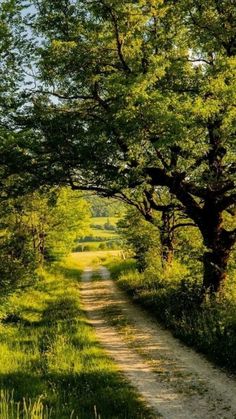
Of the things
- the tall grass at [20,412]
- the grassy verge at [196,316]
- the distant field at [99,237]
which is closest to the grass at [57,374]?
the tall grass at [20,412]

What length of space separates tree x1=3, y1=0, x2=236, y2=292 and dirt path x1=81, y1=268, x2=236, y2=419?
3.63 meters

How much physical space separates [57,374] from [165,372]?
2.95 metres

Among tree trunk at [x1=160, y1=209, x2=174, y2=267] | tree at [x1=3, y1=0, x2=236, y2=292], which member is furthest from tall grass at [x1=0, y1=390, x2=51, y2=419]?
tree trunk at [x1=160, y1=209, x2=174, y2=267]

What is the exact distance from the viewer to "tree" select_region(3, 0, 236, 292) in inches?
523

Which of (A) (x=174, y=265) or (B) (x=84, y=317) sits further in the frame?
(A) (x=174, y=265)

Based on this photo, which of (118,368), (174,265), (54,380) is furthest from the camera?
(174,265)

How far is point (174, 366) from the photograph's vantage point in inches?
480

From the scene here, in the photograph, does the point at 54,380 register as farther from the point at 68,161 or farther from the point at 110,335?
the point at 68,161

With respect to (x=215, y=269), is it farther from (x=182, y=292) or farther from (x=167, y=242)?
(x=167, y=242)

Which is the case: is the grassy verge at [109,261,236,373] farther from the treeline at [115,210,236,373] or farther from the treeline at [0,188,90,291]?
the treeline at [0,188,90,291]

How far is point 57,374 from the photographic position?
1077 centimetres

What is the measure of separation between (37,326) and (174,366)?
685 centimetres

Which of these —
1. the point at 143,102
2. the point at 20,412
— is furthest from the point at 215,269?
the point at 20,412

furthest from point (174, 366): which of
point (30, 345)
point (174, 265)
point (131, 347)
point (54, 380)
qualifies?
point (174, 265)
